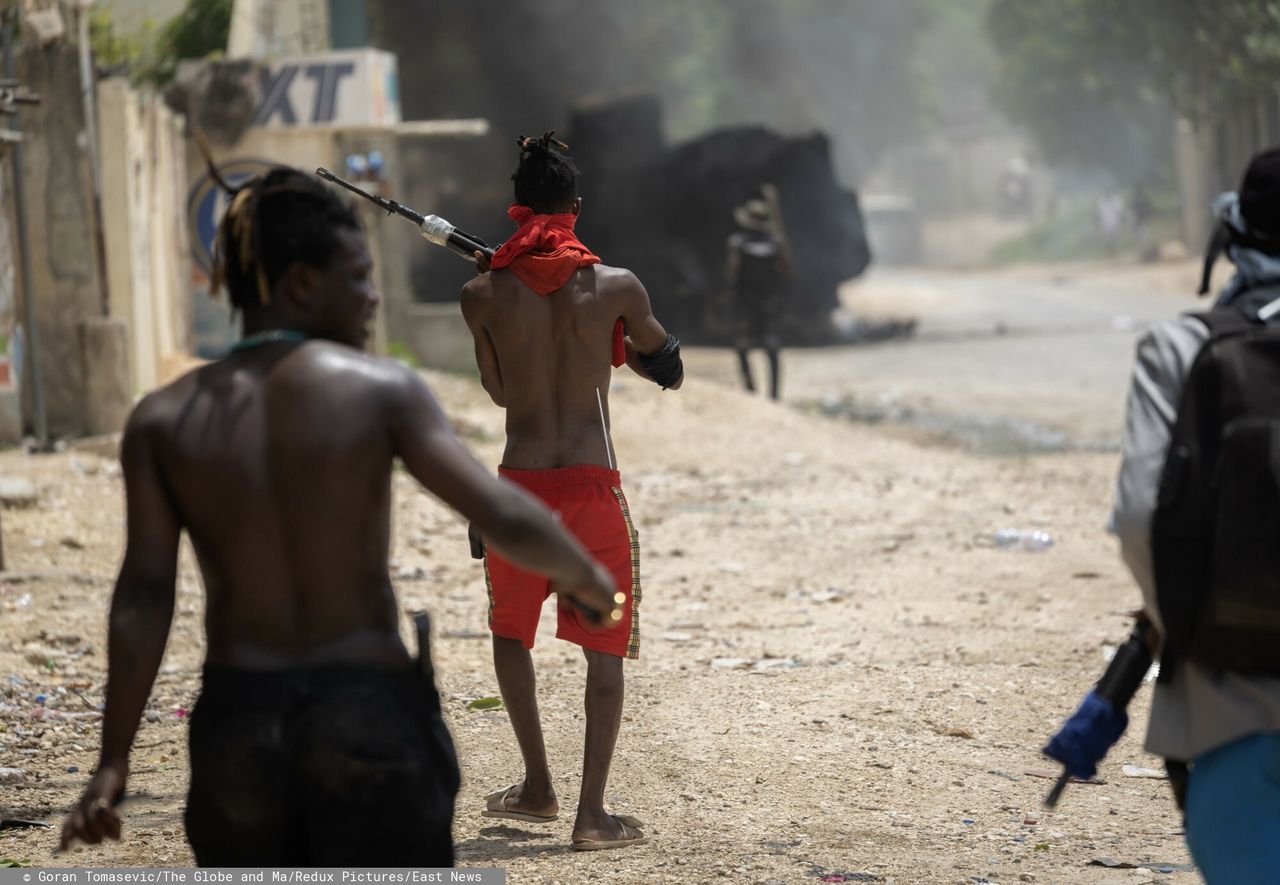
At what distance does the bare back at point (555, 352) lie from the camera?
4070mm

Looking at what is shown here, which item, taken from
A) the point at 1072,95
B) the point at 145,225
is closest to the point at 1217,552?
the point at 145,225

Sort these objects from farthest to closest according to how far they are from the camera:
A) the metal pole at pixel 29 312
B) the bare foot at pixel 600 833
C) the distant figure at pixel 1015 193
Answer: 1. the distant figure at pixel 1015 193
2. the metal pole at pixel 29 312
3. the bare foot at pixel 600 833

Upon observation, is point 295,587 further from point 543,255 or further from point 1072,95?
point 1072,95

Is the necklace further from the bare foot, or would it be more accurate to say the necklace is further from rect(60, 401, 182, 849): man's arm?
the bare foot

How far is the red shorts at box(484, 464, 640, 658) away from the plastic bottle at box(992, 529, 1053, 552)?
4.56 meters

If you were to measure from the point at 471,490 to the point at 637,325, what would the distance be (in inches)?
76.4

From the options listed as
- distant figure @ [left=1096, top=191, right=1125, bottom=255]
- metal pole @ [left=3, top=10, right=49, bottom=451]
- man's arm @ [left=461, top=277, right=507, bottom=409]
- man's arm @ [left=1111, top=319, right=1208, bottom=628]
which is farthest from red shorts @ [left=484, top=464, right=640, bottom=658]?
distant figure @ [left=1096, top=191, right=1125, bottom=255]

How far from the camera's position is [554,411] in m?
4.09

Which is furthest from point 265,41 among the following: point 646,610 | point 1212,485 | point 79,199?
point 1212,485

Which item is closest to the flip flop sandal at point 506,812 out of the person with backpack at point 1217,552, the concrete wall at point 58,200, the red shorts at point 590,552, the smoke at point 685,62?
the red shorts at point 590,552

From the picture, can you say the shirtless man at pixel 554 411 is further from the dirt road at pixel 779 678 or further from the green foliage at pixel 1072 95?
the green foliage at pixel 1072 95

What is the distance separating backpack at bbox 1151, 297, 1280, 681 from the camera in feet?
7.29

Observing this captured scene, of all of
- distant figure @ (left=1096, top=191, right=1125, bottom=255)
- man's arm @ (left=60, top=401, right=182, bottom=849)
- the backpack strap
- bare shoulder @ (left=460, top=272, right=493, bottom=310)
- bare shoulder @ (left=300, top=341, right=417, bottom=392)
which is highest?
distant figure @ (left=1096, top=191, right=1125, bottom=255)

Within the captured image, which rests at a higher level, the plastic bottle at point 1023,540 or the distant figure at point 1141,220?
the distant figure at point 1141,220
